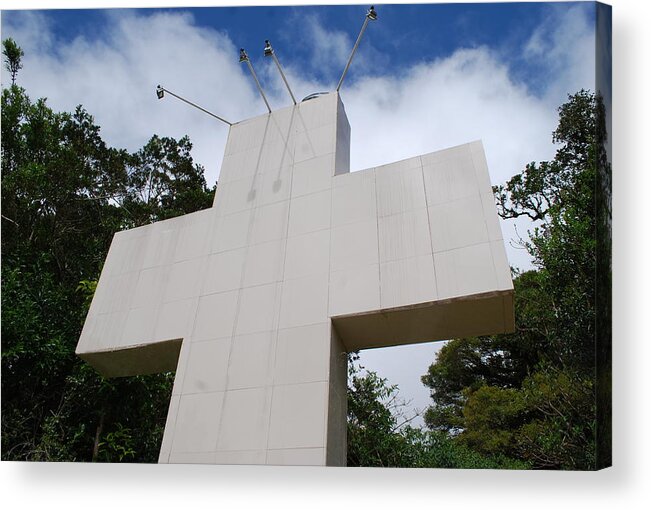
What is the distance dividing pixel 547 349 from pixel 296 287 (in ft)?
19.4

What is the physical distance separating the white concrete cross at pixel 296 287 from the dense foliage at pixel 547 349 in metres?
1.27

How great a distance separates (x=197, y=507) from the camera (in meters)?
Result: 4.04

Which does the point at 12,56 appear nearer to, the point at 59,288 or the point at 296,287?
the point at 59,288

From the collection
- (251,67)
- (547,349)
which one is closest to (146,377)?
(251,67)

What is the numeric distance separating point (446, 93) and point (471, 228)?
246 centimetres

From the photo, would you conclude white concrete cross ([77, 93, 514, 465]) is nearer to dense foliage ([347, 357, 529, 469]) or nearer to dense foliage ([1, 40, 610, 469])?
dense foliage ([1, 40, 610, 469])

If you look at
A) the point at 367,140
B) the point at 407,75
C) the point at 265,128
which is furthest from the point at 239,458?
the point at 407,75

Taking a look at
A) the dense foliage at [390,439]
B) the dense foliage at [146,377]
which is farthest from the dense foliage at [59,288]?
the dense foliage at [390,439]

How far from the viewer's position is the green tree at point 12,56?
6117 mm

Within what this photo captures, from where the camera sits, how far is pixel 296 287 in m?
4.02

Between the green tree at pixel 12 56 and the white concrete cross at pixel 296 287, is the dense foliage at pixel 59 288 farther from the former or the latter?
the white concrete cross at pixel 296 287

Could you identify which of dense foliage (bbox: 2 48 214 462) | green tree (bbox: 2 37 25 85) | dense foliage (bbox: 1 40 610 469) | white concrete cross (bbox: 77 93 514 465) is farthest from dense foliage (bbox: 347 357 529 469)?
green tree (bbox: 2 37 25 85)

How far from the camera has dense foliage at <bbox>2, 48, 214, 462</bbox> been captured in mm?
7441

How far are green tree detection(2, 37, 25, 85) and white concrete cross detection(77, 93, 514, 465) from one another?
9.32 feet
